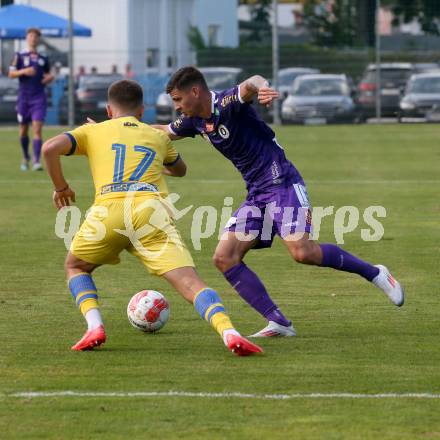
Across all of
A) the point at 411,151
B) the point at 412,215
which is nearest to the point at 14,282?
the point at 412,215

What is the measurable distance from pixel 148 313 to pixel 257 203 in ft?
3.17

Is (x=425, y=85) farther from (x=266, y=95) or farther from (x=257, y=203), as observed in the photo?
(x=266, y=95)

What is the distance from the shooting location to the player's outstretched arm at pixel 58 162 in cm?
698

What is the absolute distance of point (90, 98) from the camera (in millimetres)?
35406

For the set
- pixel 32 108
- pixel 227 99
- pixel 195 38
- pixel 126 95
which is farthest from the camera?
pixel 195 38

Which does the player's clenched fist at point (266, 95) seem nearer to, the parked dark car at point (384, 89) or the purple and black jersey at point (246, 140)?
the purple and black jersey at point (246, 140)

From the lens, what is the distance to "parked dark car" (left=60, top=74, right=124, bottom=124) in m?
35.4

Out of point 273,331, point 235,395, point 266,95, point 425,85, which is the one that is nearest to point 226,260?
point 273,331

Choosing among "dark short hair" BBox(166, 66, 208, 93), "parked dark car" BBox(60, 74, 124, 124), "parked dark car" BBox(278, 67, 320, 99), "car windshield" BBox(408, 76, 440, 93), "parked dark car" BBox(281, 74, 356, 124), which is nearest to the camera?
"dark short hair" BBox(166, 66, 208, 93)

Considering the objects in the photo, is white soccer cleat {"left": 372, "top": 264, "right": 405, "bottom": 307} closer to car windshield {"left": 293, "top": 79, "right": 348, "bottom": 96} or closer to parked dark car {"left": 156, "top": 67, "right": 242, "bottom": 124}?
car windshield {"left": 293, "top": 79, "right": 348, "bottom": 96}

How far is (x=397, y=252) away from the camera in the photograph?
11484 millimetres

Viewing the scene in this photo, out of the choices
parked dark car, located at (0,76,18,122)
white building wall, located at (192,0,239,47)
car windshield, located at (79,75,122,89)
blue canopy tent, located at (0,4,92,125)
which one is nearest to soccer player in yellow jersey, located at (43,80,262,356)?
car windshield, located at (79,75,122,89)

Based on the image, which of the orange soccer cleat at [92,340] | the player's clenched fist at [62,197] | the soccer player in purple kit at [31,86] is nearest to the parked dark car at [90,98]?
the soccer player in purple kit at [31,86]

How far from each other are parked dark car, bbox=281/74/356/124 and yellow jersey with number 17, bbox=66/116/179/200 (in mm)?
27638
